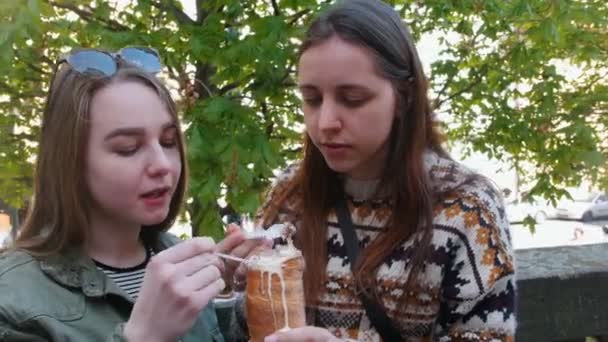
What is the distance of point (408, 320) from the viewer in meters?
1.72

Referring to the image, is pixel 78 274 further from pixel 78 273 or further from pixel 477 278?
pixel 477 278

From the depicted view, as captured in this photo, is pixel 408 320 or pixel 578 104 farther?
pixel 578 104

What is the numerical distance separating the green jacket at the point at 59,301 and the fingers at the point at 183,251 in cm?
18

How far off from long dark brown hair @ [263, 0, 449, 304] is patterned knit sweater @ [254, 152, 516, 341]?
30 mm

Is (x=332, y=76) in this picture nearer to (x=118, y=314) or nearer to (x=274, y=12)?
(x=118, y=314)

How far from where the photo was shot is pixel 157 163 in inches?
62.6

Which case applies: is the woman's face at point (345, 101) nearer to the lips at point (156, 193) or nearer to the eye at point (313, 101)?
the eye at point (313, 101)

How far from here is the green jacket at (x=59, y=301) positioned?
145 cm

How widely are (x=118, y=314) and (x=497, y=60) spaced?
3.91m

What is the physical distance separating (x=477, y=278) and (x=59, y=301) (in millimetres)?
988

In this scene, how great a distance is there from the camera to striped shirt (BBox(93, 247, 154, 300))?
5.45ft

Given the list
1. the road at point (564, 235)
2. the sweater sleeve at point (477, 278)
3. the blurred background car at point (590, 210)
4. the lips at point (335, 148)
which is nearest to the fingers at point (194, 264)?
the lips at point (335, 148)

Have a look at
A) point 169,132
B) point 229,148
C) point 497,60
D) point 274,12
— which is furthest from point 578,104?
point 169,132

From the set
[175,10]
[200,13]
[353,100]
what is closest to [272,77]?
[200,13]
